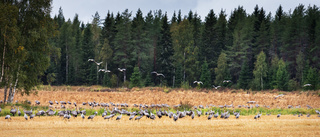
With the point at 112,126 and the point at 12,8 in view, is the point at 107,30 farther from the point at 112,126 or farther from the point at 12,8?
the point at 112,126

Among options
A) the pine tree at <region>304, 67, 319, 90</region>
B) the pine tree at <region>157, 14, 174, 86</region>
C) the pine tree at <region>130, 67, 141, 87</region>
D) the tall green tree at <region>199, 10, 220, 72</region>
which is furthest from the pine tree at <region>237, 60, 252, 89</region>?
the pine tree at <region>130, 67, 141, 87</region>

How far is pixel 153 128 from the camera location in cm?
1906

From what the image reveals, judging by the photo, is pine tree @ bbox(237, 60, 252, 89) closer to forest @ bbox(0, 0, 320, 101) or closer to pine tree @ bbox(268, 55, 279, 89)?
forest @ bbox(0, 0, 320, 101)

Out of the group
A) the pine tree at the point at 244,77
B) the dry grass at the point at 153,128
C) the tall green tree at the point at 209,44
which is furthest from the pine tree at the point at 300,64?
the dry grass at the point at 153,128

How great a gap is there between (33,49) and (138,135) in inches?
737

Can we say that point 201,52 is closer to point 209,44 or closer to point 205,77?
point 209,44

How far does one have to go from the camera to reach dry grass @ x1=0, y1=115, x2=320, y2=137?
17.4m

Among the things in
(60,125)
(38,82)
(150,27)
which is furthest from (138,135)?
(150,27)

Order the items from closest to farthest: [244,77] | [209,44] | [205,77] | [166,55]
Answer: [244,77] < [205,77] < [166,55] < [209,44]

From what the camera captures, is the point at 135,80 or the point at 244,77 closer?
the point at 135,80

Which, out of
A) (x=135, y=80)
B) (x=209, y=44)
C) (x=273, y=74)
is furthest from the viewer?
(x=209, y=44)

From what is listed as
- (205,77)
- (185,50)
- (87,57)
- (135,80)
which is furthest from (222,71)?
(87,57)

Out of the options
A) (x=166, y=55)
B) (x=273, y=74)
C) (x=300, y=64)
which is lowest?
(x=273, y=74)

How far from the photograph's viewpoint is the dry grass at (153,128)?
17.4m
